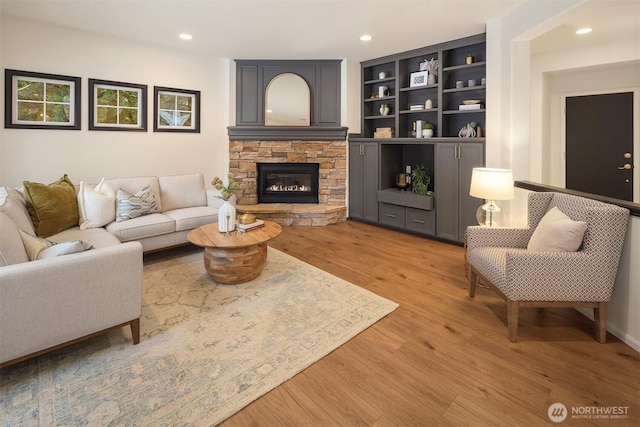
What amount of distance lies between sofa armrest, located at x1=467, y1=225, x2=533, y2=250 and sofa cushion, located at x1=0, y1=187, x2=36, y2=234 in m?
3.49

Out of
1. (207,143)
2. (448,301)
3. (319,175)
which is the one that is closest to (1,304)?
(448,301)

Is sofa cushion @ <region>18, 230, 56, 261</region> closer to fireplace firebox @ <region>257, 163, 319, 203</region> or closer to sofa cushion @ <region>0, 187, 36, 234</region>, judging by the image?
sofa cushion @ <region>0, 187, 36, 234</region>

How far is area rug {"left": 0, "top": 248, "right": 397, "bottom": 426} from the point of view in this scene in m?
1.56

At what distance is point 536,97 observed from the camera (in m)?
5.04

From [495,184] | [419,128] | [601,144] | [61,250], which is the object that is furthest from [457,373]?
[601,144]

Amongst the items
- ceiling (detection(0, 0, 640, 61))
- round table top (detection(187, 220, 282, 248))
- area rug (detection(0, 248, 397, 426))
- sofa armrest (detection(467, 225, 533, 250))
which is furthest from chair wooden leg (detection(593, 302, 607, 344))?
round table top (detection(187, 220, 282, 248))

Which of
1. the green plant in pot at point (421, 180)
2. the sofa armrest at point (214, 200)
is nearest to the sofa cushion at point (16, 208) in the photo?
the sofa armrest at point (214, 200)

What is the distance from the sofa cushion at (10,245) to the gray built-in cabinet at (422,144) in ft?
13.6

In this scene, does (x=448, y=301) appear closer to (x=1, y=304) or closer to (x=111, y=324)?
(x=111, y=324)

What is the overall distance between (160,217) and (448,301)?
3.05m

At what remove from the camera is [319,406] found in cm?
160

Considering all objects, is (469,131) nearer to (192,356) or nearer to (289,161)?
(289,161)

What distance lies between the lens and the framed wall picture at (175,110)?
183 inches

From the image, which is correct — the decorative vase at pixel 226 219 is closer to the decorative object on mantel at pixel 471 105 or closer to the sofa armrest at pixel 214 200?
the sofa armrest at pixel 214 200
